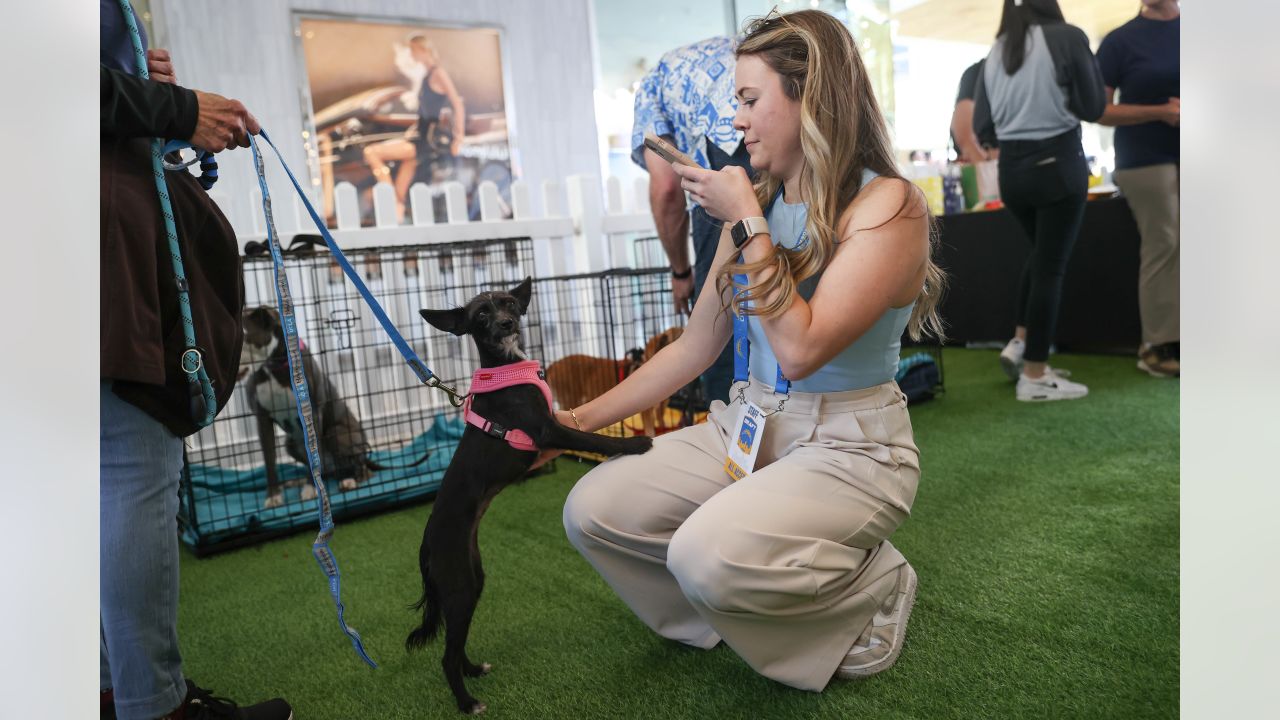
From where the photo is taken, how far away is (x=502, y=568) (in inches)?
91.7

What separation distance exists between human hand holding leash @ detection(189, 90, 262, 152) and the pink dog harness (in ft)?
1.68

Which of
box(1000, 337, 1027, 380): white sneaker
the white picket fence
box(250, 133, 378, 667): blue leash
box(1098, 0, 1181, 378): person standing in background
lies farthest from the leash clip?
box(1098, 0, 1181, 378): person standing in background

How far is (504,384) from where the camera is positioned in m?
1.45

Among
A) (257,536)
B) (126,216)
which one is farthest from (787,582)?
(257,536)

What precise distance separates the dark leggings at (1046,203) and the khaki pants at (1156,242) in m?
0.53

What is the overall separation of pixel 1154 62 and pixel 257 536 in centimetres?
412

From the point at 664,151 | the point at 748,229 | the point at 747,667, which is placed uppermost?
the point at 664,151

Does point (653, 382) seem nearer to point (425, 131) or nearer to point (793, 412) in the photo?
point (793, 412)

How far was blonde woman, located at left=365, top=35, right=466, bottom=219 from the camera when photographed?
578cm

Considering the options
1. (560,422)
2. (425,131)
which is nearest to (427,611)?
(560,422)

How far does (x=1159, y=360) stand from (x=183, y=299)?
4.25 metres

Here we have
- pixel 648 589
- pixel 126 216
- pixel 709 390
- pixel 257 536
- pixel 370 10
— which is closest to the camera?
pixel 126 216

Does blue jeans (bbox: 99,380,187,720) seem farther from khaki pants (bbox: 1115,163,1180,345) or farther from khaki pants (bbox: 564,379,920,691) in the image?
khaki pants (bbox: 1115,163,1180,345)
